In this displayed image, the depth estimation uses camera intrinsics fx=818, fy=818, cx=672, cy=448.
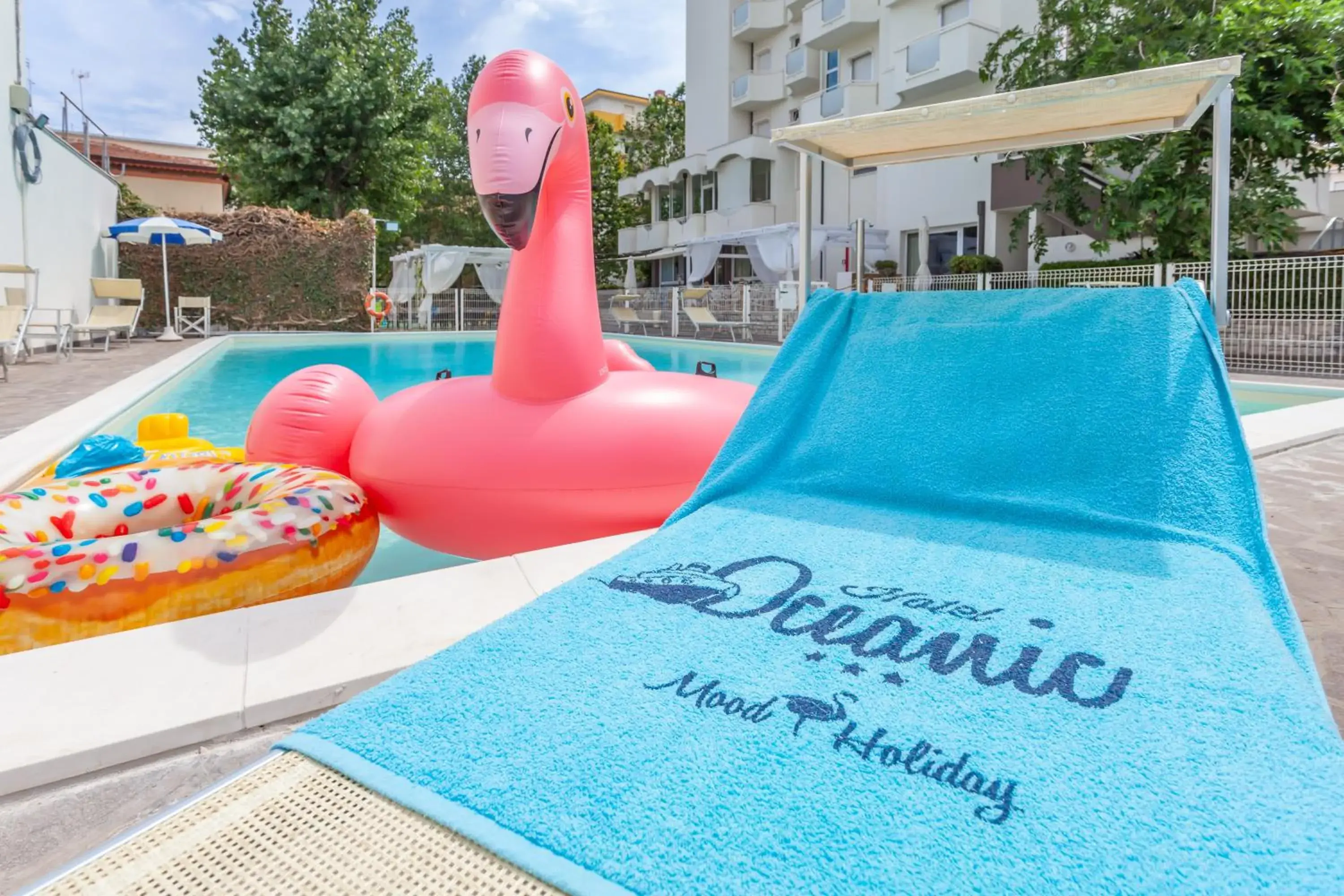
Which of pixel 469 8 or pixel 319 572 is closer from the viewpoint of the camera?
pixel 319 572

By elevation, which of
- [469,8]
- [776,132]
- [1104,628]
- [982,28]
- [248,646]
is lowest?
[248,646]

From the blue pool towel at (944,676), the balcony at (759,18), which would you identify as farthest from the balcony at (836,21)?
the blue pool towel at (944,676)

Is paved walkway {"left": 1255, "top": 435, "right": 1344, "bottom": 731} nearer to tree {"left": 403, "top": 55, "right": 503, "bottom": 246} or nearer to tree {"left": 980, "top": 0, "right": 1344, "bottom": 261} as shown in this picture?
tree {"left": 980, "top": 0, "right": 1344, "bottom": 261}

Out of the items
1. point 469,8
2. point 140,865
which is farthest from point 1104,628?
point 469,8

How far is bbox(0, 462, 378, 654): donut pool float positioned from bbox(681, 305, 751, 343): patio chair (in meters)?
15.5

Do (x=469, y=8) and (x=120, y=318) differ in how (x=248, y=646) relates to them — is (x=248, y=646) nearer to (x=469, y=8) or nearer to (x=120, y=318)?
(x=120, y=318)

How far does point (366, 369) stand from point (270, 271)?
897 cm

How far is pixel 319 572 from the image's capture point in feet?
8.23

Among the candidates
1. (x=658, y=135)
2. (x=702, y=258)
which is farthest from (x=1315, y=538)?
(x=658, y=135)

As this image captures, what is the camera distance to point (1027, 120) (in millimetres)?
2846

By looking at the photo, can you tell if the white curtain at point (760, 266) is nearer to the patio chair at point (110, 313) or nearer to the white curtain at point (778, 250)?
the white curtain at point (778, 250)

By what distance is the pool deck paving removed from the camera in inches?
83.6

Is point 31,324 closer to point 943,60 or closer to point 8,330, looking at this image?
point 8,330

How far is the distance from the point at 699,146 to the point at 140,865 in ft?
102
